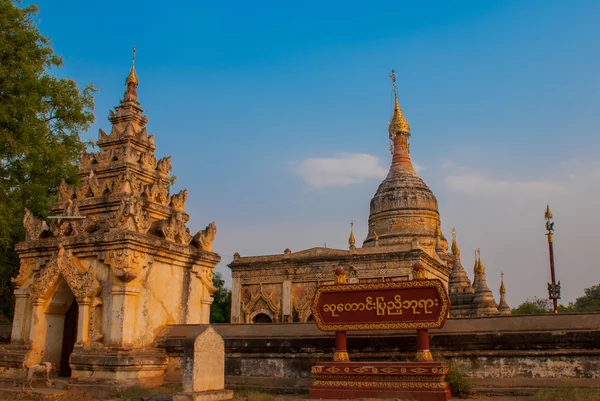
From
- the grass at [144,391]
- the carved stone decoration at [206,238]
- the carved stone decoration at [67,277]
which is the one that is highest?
the carved stone decoration at [206,238]

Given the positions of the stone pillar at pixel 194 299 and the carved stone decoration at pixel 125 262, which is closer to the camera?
the carved stone decoration at pixel 125 262

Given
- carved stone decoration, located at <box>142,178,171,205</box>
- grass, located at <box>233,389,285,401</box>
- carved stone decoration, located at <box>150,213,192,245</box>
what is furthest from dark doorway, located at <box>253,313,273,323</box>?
grass, located at <box>233,389,285,401</box>

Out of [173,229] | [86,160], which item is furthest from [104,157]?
[173,229]

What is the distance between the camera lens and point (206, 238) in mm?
13930

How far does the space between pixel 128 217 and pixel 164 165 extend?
3365 mm

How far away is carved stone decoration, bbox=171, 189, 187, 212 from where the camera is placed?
14.3 metres

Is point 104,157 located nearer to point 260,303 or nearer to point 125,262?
point 125,262

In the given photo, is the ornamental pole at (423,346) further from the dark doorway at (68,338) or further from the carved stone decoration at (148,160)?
the carved stone decoration at (148,160)

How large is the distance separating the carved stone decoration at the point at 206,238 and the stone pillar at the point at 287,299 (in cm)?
2147

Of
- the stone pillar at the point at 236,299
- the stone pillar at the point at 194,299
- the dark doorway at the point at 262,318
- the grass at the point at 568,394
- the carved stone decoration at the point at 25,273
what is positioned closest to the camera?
the grass at the point at 568,394

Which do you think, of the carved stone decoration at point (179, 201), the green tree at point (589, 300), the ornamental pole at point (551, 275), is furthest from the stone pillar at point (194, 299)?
the green tree at point (589, 300)

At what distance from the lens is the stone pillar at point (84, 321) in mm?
11523

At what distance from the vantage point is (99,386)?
1056 cm

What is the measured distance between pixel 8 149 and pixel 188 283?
24.0 ft
